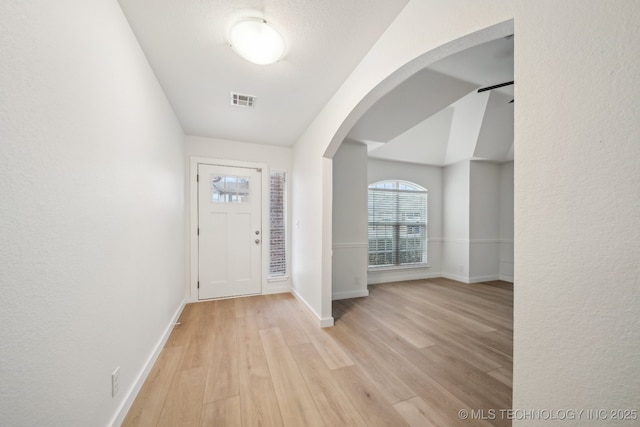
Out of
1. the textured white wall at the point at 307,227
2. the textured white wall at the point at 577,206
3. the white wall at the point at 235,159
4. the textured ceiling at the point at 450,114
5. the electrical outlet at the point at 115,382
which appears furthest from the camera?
the white wall at the point at 235,159

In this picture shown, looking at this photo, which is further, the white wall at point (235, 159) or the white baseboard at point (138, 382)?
the white wall at point (235, 159)

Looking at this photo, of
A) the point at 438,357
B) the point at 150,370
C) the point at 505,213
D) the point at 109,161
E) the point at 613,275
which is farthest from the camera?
the point at 505,213

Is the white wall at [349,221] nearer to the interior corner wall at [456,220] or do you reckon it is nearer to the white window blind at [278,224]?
the white window blind at [278,224]

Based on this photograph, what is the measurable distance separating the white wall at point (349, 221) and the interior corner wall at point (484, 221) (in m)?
2.42

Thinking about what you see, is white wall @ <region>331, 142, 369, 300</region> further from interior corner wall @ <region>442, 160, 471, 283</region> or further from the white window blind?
interior corner wall @ <region>442, 160, 471, 283</region>

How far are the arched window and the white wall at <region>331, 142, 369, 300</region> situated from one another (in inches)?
34.7

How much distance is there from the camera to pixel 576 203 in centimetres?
66

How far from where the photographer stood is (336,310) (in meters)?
3.00

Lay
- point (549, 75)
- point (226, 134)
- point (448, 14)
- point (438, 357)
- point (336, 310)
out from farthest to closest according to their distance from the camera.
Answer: point (226, 134)
point (336, 310)
point (438, 357)
point (448, 14)
point (549, 75)

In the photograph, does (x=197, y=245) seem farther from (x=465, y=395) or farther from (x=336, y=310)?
(x=465, y=395)

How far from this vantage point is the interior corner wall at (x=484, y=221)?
4.46m

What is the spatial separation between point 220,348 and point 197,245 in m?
1.69

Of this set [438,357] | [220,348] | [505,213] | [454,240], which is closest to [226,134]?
[220,348]

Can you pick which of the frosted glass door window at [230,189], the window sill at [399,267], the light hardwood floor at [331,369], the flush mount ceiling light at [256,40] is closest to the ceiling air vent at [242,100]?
the flush mount ceiling light at [256,40]
